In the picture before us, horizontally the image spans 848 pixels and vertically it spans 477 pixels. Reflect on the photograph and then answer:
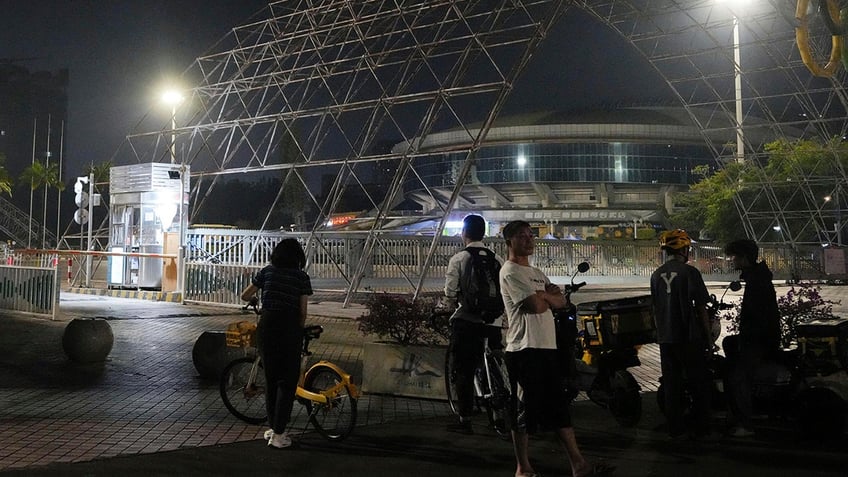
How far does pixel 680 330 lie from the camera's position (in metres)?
6.16

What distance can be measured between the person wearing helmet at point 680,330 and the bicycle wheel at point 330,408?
256 cm

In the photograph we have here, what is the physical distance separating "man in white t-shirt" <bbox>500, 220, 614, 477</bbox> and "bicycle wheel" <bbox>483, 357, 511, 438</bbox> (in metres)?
0.89

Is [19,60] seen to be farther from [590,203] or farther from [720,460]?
[720,460]

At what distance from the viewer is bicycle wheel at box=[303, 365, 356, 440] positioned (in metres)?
6.39

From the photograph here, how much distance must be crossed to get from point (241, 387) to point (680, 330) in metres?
3.84

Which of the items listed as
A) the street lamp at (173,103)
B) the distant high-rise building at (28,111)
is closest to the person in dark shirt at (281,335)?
the street lamp at (173,103)

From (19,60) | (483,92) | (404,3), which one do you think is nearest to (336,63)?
(404,3)

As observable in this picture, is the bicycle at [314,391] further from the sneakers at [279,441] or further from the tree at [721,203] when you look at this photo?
the tree at [721,203]

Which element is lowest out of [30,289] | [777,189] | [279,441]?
[279,441]

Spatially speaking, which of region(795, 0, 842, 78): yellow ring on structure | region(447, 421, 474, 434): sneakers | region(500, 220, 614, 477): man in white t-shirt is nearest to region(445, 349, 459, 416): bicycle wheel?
region(447, 421, 474, 434): sneakers

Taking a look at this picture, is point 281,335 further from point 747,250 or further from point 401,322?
point 747,250

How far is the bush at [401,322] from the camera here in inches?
324

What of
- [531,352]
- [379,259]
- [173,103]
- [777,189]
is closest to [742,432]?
[531,352]

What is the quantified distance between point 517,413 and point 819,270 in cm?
3333
